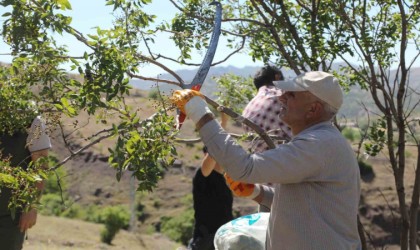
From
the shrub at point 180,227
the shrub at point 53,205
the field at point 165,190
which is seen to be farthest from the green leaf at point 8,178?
the shrub at point 53,205

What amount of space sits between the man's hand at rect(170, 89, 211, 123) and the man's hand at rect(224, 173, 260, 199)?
462mm

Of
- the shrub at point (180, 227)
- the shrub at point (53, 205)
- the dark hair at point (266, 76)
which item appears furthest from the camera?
the shrub at point (53, 205)

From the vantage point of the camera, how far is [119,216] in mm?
30578

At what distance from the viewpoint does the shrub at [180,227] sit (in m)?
30.9

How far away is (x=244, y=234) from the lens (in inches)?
125

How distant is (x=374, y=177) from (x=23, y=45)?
39.1m

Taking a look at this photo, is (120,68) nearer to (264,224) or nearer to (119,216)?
(264,224)

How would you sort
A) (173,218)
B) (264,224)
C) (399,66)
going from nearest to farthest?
1. (264,224)
2. (399,66)
3. (173,218)

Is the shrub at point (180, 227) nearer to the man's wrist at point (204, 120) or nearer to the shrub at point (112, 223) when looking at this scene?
the shrub at point (112, 223)

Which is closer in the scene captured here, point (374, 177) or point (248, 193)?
point (248, 193)

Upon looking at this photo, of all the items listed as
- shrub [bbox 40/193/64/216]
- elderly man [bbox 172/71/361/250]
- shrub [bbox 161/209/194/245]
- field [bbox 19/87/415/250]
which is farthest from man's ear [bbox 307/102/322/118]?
shrub [bbox 40/193/64/216]

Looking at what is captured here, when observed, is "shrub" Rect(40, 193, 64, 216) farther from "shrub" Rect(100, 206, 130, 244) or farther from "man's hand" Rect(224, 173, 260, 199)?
"man's hand" Rect(224, 173, 260, 199)

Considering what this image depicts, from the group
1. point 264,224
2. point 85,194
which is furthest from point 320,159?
point 85,194

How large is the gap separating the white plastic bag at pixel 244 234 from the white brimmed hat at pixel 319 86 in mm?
861
